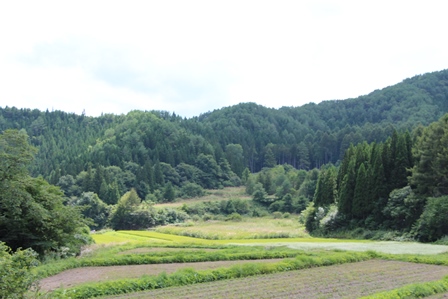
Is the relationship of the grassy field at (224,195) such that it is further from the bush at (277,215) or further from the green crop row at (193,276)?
the green crop row at (193,276)

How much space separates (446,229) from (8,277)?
4126cm

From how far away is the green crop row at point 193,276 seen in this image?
17969 millimetres

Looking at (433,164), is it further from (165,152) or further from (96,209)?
(165,152)

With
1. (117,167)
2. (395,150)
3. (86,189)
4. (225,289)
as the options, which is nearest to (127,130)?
(117,167)

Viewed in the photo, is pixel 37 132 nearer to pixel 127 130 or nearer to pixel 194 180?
pixel 127 130

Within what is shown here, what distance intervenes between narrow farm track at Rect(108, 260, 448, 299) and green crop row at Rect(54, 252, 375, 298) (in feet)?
2.40

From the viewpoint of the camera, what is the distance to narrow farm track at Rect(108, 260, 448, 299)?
1792 cm

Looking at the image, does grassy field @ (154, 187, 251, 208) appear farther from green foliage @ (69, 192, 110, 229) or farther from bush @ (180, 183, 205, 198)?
green foliage @ (69, 192, 110, 229)

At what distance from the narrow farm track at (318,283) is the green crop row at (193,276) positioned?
0.73 m

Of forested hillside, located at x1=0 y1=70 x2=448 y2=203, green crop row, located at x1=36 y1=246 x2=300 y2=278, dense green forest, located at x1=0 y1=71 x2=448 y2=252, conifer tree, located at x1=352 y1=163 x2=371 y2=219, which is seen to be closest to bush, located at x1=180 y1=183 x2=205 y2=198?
dense green forest, located at x1=0 y1=71 x2=448 y2=252

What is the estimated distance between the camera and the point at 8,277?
29.9 feet

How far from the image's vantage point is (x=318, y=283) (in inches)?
809

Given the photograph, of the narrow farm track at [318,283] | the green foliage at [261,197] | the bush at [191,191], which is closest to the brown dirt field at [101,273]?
the narrow farm track at [318,283]

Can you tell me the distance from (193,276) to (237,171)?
4844 inches
